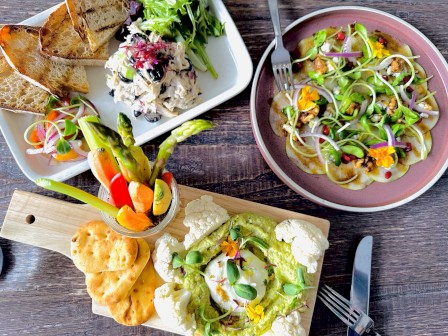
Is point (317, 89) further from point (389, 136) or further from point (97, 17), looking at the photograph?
point (97, 17)

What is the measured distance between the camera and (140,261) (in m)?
2.03

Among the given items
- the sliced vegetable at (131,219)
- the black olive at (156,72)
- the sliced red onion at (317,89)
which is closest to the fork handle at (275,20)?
the sliced red onion at (317,89)

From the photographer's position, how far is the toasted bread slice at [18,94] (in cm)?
224

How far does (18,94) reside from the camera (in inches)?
89.1

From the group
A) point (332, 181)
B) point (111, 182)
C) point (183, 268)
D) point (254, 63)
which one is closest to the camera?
point (111, 182)

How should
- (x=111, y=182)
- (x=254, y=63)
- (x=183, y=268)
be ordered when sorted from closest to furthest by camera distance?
(x=111, y=182) < (x=183, y=268) < (x=254, y=63)

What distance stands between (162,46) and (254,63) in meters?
0.47

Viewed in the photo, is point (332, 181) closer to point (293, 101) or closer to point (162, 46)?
point (293, 101)

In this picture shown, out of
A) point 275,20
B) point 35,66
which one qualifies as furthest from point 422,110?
point 35,66

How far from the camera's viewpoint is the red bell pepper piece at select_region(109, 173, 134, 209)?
5.90 ft

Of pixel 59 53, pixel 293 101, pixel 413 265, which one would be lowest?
pixel 413 265

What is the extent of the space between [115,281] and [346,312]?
102 cm

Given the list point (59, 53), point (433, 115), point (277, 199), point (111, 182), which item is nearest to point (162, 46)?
point (59, 53)

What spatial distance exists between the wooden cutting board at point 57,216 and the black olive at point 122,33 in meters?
0.80
